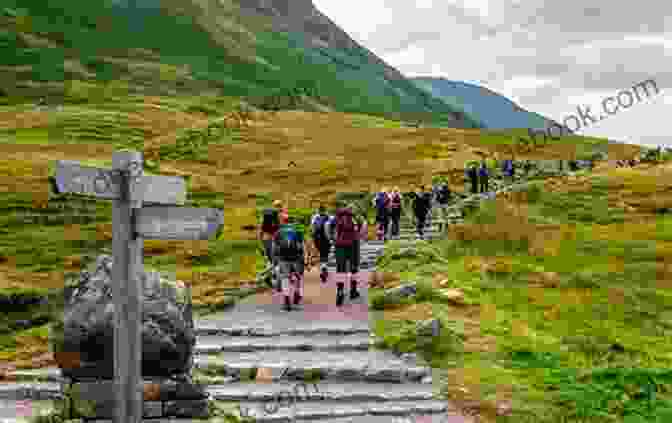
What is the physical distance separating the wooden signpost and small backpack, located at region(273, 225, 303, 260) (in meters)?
9.43

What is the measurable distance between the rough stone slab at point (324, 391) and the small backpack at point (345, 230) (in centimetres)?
508

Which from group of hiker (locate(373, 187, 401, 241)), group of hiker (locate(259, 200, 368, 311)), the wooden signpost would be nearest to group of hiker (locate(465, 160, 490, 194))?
group of hiker (locate(373, 187, 401, 241))

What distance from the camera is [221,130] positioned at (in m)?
100

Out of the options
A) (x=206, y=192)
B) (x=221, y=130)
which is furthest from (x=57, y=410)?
(x=221, y=130)

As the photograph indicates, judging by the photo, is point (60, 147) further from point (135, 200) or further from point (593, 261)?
point (135, 200)

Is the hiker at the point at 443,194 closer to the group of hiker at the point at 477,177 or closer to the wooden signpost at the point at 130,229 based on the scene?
the group of hiker at the point at 477,177

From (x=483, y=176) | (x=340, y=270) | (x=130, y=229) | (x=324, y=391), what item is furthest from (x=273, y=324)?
(x=483, y=176)

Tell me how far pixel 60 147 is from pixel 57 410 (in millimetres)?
68733

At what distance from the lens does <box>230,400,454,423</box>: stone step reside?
1294 centimetres

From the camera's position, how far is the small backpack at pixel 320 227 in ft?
74.2

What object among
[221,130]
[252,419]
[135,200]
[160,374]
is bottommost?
[252,419]

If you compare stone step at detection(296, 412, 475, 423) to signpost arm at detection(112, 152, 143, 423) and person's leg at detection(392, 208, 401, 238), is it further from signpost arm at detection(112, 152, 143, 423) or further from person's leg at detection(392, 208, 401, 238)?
person's leg at detection(392, 208, 401, 238)

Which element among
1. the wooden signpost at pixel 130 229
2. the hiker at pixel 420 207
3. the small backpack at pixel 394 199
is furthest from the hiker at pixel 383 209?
the wooden signpost at pixel 130 229

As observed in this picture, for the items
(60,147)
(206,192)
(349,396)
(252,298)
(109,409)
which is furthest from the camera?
(60,147)
